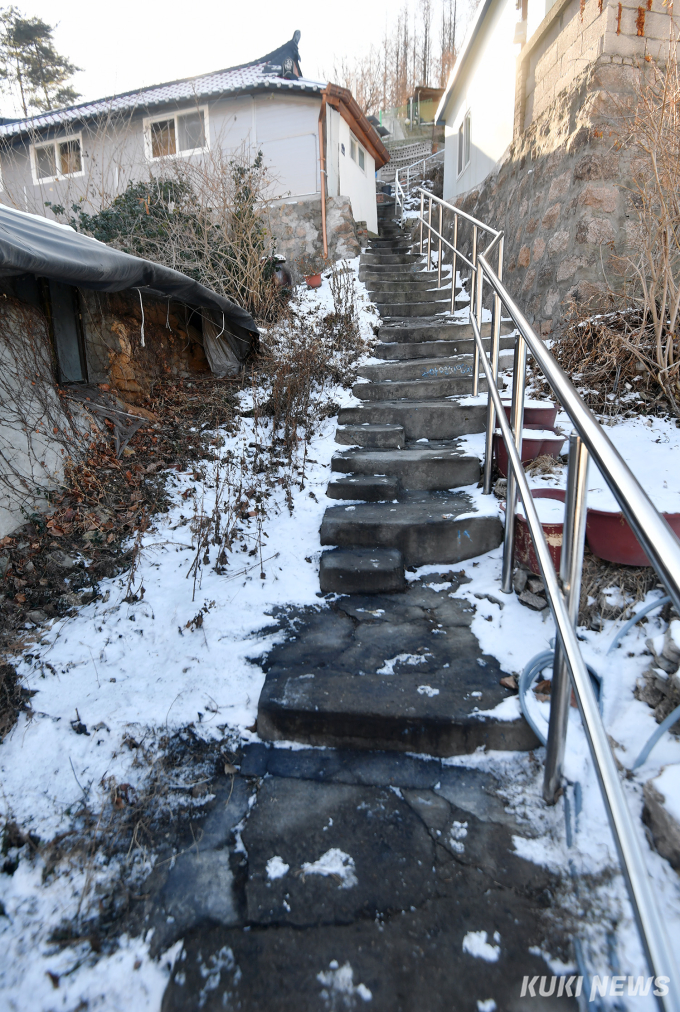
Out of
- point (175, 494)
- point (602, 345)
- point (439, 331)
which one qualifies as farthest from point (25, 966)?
point (439, 331)

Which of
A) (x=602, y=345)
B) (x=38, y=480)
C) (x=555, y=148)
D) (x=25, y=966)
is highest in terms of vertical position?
(x=555, y=148)

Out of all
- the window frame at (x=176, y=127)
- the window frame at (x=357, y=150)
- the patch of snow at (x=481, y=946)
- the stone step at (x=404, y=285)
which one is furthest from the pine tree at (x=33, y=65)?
the patch of snow at (x=481, y=946)

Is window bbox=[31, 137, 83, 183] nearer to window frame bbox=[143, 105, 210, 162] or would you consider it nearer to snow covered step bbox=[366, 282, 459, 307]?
window frame bbox=[143, 105, 210, 162]

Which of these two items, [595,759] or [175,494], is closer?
[595,759]

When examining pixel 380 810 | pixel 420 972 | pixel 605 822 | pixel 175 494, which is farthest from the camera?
pixel 175 494

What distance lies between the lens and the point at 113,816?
1523mm

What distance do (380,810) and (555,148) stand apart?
635 cm

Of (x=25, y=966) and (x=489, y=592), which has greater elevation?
(x=489, y=592)

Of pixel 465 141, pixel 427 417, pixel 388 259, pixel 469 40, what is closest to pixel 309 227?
pixel 388 259

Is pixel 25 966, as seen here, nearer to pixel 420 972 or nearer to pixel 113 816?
pixel 113 816

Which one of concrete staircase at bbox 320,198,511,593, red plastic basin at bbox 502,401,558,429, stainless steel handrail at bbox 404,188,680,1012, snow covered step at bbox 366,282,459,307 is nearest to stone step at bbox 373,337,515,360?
concrete staircase at bbox 320,198,511,593

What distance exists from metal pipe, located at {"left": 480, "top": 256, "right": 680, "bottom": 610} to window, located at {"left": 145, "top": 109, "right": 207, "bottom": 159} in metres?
11.7

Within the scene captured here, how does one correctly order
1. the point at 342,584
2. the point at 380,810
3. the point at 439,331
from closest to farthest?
the point at 380,810, the point at 342,584, the point at 439,331

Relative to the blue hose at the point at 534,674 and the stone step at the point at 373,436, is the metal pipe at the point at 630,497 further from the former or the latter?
the stone step at the point at 373,436
